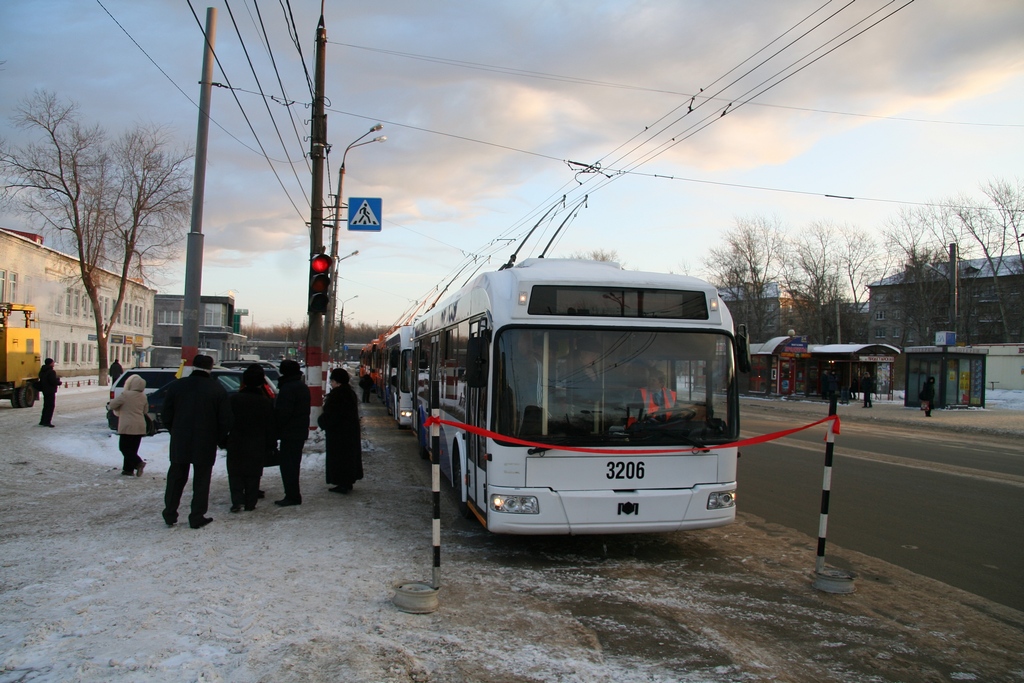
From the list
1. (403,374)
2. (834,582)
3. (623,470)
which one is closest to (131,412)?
(623,470)

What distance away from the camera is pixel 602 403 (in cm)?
639

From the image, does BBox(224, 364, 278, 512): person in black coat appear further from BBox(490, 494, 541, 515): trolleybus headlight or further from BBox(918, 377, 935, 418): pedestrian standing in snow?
BBox(918, 377, 935, 418): pedestrian standing in snow

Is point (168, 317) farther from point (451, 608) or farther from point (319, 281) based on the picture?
point (451, 608)

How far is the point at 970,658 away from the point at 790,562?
2.17m

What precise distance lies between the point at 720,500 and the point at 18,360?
89.5ft

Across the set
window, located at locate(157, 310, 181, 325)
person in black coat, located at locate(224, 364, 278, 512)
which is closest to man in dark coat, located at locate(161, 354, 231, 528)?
person in black coat, located at locate(224, 364, 278, 512)

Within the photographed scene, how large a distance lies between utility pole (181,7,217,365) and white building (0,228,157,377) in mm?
37657

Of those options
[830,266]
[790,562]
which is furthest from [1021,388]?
[790,562]

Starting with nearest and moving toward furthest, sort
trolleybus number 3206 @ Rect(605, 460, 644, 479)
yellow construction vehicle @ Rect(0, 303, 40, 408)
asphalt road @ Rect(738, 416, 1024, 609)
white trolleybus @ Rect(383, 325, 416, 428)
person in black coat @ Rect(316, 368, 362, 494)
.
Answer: trolleybus number 3206 @ Rect(605, 460, 644, 479) < asphalt road @ Rect(738, 416, 1024, 609) < person in black coat @ Rect(316, 368, 362, 494) < white trolleybus @ Rect(383, 325, 416, 428) < yellow construction vehicle @ Rect(0, 303, 40, 408)

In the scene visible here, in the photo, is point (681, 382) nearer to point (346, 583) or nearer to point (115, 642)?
point (346, 583)

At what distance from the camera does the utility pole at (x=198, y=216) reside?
38.9 feet

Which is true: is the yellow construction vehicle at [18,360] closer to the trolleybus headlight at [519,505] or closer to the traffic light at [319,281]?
the traffic light at [319,281]

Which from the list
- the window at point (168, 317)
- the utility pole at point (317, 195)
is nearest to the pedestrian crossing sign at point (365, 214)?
the utility pole at point (317, 195)

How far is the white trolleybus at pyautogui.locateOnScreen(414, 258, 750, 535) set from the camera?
6.17m
